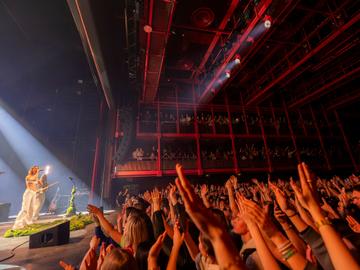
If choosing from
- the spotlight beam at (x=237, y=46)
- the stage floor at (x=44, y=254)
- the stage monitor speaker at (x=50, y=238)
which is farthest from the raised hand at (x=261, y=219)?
the spotlight beam at (x=237, y=46)

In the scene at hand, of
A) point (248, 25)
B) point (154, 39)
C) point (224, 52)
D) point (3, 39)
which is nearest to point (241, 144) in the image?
point (224, 52)

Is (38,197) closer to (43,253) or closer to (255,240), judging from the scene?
(43,253)

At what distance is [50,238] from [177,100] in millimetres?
8533

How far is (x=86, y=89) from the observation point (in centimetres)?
1114

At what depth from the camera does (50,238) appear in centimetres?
354

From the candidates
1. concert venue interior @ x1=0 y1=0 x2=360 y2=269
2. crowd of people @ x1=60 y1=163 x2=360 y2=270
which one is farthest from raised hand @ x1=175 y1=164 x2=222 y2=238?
concert venue interior @ x1=0 y1=0 x2=360 y2=269

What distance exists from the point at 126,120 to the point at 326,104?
13116 mm

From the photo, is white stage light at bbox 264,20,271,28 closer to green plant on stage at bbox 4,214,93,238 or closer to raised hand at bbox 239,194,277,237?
raised hand at bbox 239,194,277,237

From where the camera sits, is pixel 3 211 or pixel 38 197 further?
pixel 3 211

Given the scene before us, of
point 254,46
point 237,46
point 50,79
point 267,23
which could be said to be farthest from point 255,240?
point 50,79

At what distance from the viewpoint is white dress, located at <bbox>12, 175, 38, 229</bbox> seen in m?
5.00

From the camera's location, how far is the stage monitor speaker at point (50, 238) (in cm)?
344

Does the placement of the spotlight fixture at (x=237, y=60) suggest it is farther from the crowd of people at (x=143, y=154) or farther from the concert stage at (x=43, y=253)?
the concert stage at (x=43, y=253)

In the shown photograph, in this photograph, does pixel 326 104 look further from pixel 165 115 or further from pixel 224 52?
pixel 165 115
